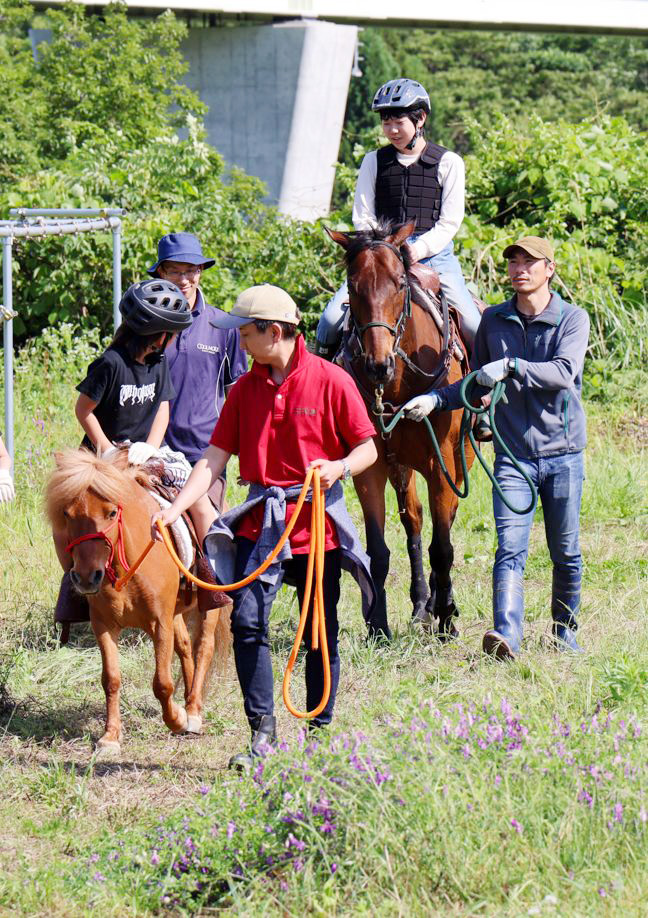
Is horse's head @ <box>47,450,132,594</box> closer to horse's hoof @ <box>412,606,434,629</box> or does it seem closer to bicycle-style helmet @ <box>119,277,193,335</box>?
bicycle-style helmet @ <box>119,277,193,335</box>

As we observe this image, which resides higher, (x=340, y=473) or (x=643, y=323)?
(x=643, y=323)

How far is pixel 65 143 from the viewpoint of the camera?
718 inches

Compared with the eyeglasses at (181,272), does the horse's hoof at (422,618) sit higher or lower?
lower

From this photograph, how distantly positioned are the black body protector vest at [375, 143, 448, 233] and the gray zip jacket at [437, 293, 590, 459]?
1362 millimetres

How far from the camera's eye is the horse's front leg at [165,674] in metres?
5.38

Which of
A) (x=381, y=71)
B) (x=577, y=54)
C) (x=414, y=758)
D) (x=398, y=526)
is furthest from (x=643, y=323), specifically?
(x=577, y=54)

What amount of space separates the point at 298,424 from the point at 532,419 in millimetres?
1755

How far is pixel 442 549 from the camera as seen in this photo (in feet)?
23.7

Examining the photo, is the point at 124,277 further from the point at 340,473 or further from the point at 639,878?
the point at 639,878

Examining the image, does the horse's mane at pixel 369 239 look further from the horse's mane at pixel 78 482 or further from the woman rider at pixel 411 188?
the horse's mane at pixel 78 482

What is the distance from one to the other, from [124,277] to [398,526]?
5.38m

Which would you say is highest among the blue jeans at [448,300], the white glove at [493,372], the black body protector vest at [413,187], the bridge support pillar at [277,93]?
the bridge support pillar at [277,93]

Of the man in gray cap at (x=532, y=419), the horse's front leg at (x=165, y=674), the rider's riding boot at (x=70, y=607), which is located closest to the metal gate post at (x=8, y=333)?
the rider's riding boot at (x=70, y=607)

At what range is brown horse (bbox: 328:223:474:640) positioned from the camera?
6.39m
